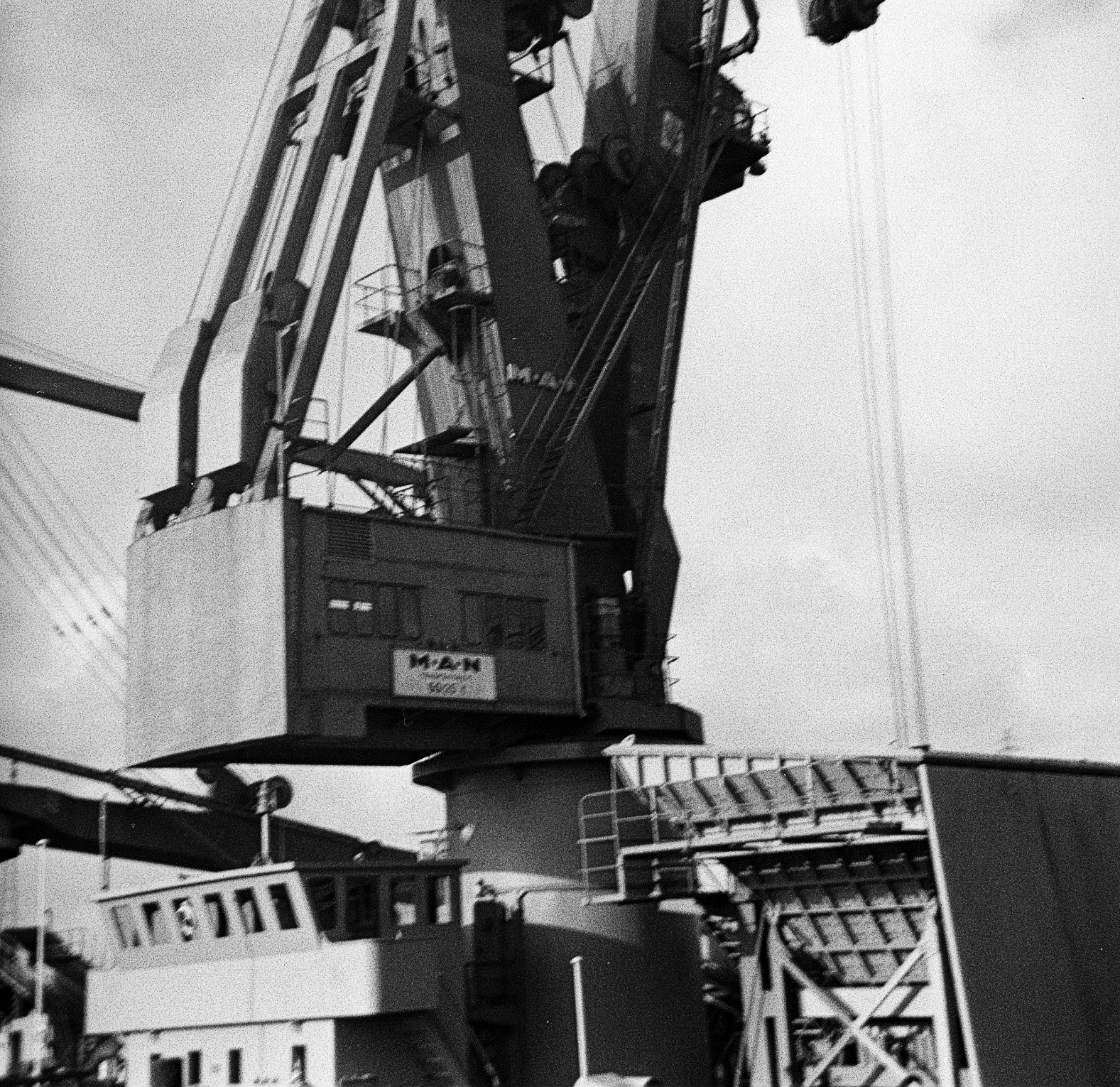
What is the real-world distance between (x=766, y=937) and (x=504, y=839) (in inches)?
284

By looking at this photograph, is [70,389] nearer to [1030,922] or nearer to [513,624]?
[513,624]

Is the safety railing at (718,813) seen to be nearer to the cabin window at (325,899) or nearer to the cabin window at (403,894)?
the cabin window at (403,894)

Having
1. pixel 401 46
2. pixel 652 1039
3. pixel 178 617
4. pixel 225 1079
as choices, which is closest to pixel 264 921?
pixel 225 1079

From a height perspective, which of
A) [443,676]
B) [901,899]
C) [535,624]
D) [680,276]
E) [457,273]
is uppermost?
[680,276]

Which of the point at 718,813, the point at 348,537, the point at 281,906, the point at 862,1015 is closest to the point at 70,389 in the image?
the point at 348,537

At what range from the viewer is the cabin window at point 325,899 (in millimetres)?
31547

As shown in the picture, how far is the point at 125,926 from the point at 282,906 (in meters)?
5.80

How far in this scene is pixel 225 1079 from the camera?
106ft

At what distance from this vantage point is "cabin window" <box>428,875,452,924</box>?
33094 millimetres

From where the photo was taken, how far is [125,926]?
35.8 metres

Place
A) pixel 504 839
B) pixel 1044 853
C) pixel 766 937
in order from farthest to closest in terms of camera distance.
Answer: pixel 504 839, pixel 766 937, pixel 1044 853

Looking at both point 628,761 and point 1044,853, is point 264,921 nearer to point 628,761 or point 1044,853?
point 628,761

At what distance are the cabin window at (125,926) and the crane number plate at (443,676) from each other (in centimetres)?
805

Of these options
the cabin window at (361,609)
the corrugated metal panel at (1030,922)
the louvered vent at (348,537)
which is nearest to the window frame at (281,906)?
the cabin window at (361,609)
